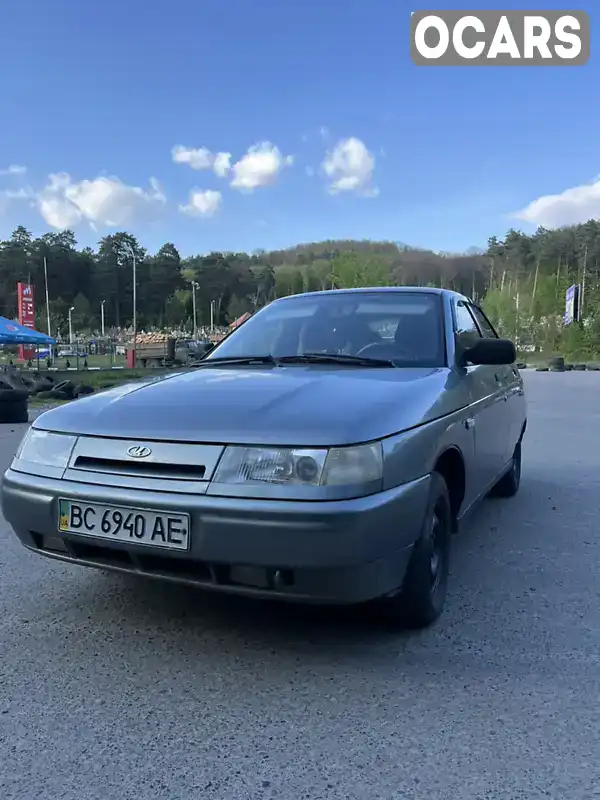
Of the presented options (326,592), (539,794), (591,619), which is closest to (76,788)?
(326,592)

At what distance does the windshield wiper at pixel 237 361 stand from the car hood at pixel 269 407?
1.01 feet

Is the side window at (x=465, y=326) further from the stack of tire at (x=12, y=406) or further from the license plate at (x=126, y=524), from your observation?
the stack of tire at (x=12, y=406)

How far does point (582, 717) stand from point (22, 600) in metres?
2.46

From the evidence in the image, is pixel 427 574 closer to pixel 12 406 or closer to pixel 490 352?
pixel 490 352

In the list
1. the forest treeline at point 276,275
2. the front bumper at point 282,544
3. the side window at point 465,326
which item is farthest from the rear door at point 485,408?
the forest treeline at point 276,275

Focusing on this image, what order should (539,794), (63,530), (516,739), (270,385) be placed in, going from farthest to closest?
(270,385) < (63,530) < (516,739) < (539,794)

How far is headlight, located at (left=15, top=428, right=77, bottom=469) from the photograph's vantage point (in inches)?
107

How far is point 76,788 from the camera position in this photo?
1.87 m

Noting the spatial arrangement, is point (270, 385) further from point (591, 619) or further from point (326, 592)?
point (591, 619)

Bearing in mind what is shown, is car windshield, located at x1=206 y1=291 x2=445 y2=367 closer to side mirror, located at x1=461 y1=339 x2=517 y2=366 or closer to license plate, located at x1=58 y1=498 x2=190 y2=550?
side mirror, located at x1=461 y1=339 x2=517 y2=366

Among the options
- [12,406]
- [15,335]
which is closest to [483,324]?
[12,406]

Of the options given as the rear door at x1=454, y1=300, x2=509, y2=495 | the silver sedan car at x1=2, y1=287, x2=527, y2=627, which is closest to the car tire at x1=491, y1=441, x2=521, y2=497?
the rear door at x1=454, y1=300, x2=509, y2=495

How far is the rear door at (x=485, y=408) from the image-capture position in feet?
12.0

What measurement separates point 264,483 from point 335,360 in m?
1.23
